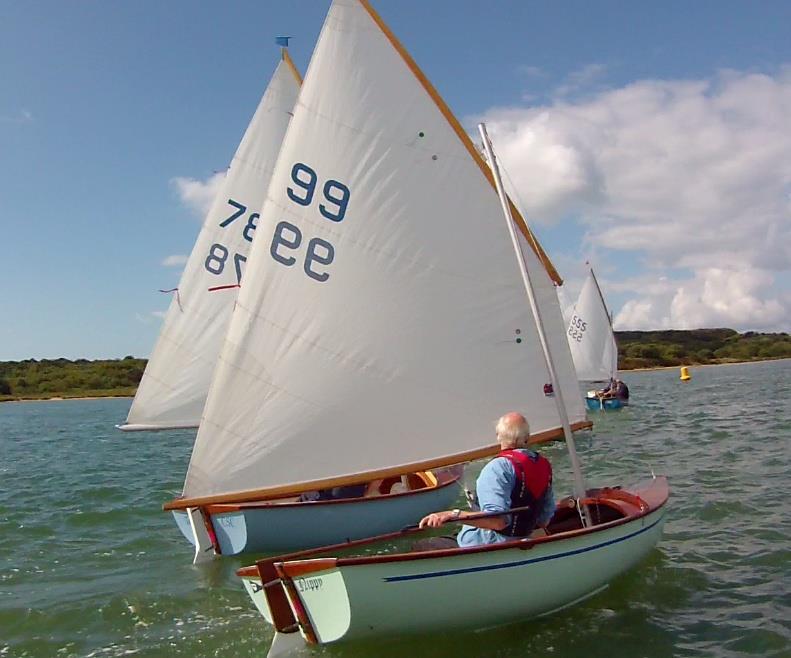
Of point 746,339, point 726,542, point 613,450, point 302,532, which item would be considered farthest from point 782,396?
point 746,339

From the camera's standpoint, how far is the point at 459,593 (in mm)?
5957

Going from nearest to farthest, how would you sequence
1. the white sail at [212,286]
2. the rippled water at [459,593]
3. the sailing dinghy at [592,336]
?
the rippled water at [459,593] → the white sail at [212,286] → the sailing dinghy at [592,336]

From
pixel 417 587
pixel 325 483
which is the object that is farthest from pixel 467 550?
pixel 325 483

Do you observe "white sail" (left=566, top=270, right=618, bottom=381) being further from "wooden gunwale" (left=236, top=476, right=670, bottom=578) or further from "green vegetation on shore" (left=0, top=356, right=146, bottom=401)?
"green vegetation on shore" (left=0, top=356, right=146, bottom=401)

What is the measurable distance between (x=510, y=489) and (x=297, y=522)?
431 centimetres

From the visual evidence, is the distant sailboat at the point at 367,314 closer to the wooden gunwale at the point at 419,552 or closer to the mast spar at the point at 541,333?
the mast spar at the point at 541,333

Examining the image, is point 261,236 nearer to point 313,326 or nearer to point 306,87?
point 313,326

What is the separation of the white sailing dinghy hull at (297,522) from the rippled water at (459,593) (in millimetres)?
542

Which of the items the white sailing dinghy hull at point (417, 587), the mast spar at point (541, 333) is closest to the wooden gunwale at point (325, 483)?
the mast spar at point (541, 333)

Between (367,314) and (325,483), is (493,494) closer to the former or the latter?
(325,483)

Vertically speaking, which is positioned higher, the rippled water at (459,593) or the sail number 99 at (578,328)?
the sail number 99 at (578,328)

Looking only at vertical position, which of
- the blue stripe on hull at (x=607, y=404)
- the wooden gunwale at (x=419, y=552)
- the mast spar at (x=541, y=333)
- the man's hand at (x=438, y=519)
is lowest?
the blue stripe on hull at (x=607, y=404)

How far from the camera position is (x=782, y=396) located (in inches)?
1425

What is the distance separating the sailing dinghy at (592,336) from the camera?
38.2 metres
